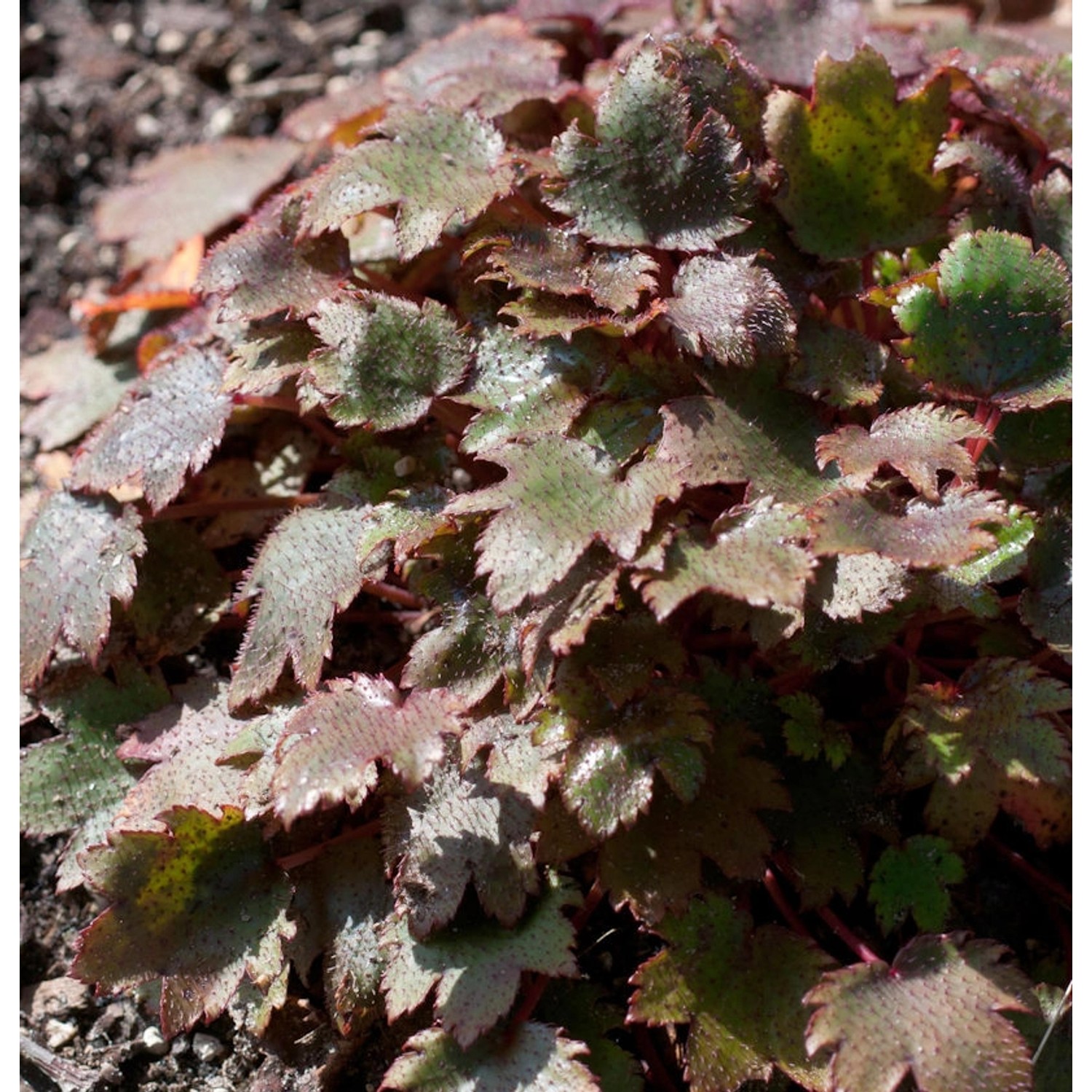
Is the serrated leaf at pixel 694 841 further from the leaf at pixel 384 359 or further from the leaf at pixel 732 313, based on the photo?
the leaf at pixel 384 359

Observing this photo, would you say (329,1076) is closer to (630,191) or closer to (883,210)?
(630,191)

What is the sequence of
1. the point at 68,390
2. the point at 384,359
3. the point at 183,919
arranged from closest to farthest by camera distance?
the point at 183,919
the point at 384,359
the point at 68,390

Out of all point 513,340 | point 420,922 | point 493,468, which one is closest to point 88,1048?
point 420,922

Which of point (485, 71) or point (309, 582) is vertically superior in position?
point (485, 71)

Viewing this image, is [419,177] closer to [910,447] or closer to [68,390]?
[910,447]

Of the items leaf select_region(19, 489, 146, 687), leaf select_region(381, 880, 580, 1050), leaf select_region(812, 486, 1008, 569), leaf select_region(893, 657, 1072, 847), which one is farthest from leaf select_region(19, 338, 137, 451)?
leaf select_region(893, 657, 1072, 847)

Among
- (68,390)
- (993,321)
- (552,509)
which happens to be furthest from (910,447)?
(68,390)
